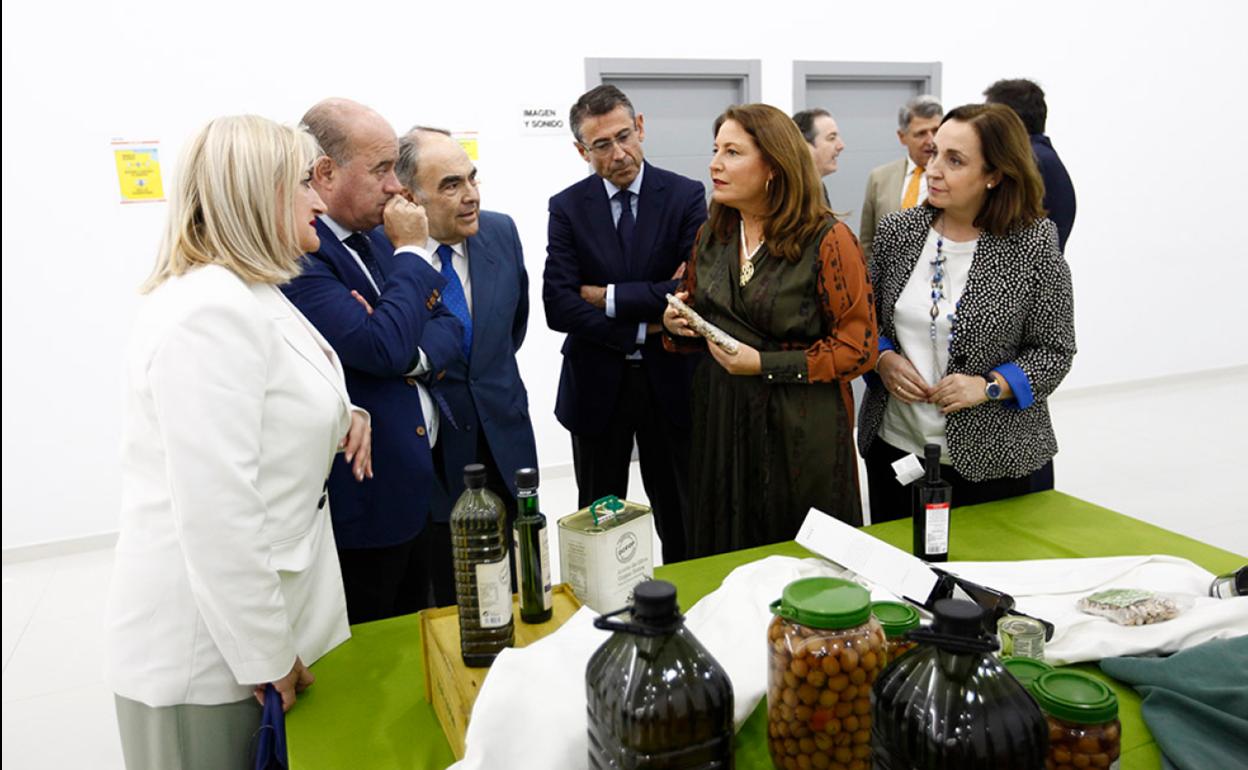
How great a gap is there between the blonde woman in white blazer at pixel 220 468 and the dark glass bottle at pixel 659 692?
655 mm

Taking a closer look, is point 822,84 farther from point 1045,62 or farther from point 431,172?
point 431,172

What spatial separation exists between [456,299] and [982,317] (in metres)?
1.32

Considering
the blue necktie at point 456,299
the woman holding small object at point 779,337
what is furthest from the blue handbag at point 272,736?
the woman holding small object at point 779,337

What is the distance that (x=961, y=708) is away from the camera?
840 millimetres

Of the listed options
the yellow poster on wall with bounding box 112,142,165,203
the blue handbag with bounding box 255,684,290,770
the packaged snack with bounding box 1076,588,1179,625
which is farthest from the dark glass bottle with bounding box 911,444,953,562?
the yellow poster on wall with bounding box 112,142,165,203

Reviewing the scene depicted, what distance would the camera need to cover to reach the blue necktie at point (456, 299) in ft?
7.50

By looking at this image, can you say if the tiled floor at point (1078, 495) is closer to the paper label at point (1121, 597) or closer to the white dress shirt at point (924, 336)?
the white dress shirt at point (924, 336)

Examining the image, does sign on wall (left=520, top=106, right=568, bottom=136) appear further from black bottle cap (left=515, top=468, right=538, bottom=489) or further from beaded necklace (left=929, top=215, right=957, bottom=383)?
black bottle cap (left=515, top=468, right=538, bottom=489)

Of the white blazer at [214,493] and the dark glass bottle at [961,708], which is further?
the white blazer at [214,493]

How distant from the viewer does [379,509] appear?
1.94 meters

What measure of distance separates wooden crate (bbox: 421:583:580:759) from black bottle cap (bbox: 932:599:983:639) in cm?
61

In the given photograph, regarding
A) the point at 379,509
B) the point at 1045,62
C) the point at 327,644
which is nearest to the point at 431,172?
the point at 379,509

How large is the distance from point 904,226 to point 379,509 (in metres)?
1.51

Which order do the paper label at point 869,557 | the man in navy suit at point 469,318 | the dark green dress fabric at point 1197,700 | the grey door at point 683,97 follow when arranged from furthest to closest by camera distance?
the grey door at point 683,97, the man in navy suit at point 469,318, the paper label at point 869,557, the dark green dress fabric at point 1197,700
